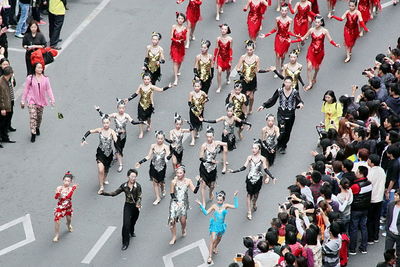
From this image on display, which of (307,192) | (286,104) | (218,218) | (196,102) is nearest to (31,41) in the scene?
(196,102)

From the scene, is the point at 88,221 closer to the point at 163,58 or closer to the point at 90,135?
the point at 90,135

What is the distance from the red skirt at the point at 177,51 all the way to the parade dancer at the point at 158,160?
4805 mm

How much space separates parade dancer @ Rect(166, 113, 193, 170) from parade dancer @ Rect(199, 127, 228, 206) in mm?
768

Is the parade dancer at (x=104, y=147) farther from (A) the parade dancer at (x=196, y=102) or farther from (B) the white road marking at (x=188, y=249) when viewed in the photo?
(B) the white road marking at (x=188, y=249)

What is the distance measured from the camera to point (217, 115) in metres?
30.6

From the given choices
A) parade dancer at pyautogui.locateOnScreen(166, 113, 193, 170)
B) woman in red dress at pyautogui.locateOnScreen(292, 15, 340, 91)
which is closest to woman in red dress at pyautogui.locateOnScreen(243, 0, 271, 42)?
woman in red dress at pyautogui.locateOnScreen(292, 15, 340, 91)

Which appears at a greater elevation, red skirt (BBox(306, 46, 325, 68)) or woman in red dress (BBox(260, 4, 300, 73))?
woman in red dress (BBox(260, 4, 300, 73))

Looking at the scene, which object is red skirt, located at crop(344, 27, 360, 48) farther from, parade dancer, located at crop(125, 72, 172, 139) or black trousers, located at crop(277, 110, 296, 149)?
parade dancer, located at crop(125, 72, 172, 139)

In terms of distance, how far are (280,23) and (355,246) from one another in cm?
905

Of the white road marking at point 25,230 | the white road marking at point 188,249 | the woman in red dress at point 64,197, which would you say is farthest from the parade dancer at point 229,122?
the white road marking at point 25,230

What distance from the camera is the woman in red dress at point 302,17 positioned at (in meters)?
32.8

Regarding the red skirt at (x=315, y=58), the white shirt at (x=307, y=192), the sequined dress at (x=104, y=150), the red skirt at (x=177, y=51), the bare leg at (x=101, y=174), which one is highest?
the red skirt at (x=177, y=51)

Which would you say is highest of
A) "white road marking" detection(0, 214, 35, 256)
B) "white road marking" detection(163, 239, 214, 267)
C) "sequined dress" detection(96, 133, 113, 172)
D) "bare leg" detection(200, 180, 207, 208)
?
"sequined dress" detection(96, 133, 113, 172)

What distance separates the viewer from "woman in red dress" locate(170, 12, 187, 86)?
31.8 meters
